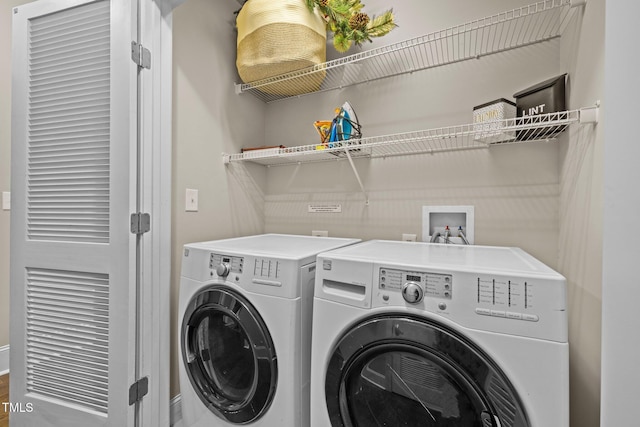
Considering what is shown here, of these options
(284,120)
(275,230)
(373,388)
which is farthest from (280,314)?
(284,120)

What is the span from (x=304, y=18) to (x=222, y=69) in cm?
63

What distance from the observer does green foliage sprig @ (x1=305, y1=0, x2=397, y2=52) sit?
157cm

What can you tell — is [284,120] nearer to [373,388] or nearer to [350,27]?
[350,27]

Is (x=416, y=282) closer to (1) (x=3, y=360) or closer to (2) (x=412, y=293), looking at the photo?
(2) (x=412, y=293)

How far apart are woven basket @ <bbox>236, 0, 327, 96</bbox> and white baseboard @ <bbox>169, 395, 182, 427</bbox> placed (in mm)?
1886

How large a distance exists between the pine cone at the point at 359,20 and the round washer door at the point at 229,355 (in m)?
1.53

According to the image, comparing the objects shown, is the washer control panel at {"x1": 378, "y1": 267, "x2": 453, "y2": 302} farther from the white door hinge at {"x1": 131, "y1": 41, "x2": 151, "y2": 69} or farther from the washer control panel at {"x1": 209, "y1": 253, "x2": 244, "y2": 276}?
the white door hinge at {"x1": 131, "y1": 41, "x2": 151, "y2": 69}

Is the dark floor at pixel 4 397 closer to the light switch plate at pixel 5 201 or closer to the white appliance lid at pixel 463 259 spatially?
the light switch plate at pixel 5 201

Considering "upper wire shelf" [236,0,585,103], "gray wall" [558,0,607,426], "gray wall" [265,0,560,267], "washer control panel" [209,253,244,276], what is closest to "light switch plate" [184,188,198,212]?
"washer control panel" [209,253,244,276]

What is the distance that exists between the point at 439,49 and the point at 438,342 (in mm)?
1501

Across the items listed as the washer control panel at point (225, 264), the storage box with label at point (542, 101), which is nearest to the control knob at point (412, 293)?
the washer control panel at point (225, 264)

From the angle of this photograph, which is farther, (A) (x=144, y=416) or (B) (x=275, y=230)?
(B) (x=275, y=230)

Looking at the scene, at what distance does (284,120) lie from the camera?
2129 mm

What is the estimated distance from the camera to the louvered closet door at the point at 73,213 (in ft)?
4.24
